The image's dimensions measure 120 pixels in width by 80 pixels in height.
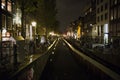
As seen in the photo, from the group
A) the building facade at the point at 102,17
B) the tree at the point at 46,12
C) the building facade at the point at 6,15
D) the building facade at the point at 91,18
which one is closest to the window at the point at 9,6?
the building facade at the point at 6,15

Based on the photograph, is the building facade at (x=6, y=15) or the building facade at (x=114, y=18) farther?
the building facade at (x=114, y=18)

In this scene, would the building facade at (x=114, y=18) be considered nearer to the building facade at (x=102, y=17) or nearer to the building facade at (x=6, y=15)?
the building facade at (x=102, y=17)

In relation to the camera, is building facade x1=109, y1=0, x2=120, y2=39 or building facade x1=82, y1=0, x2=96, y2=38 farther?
building facade x1=82, y1=0, x2=96, y2=38

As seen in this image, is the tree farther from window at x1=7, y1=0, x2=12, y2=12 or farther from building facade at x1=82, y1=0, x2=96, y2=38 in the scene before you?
window at x1=7, y1=0, x2=12, y2=12

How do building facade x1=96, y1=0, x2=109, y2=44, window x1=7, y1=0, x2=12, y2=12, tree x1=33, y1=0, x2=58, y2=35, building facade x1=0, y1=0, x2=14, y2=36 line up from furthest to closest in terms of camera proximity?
1. building facade x1=96, y1=0, x2=109, y2=44
2. tree x1=33, y1=0, x2=58, y2=35
3. window x1=7, y1=0, x2=12, y2=12
4. building facade x1=0, y1=0, x2=14, y2=36

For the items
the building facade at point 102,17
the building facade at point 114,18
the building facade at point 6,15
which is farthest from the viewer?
the building facade at point 102,17

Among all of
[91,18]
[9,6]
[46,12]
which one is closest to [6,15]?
[9,6]

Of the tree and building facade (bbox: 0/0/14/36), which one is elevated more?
the tree

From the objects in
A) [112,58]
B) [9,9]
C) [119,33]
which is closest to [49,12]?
[119,33]

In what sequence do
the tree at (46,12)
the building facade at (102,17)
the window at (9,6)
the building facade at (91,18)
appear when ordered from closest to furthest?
the window at (9,6) < the tree at (46,12) < the building facade at (102,17) < the building facade at (91,18)

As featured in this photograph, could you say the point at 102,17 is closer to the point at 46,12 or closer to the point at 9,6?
the point at 46,12

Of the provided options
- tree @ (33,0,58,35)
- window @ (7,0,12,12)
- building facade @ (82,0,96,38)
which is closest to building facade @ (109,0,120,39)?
tree @ (33,0,58,35)

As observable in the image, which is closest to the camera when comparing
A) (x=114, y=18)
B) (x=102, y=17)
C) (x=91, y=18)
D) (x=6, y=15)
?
(x=6, y=15)

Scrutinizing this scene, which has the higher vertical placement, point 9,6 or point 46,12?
point 46,12
